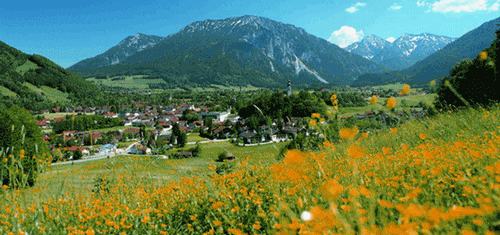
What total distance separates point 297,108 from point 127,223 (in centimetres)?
6848

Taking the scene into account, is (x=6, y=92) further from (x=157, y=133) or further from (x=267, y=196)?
(x=267, y=196)

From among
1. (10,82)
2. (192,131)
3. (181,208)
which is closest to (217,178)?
(181,208)

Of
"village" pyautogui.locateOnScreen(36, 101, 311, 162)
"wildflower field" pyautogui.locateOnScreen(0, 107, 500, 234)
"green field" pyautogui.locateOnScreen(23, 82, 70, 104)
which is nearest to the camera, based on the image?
"wildflower field" pyautogui.locateOnScreen(0, 107, 500, 234)

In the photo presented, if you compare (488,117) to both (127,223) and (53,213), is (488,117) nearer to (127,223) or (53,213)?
(127,223)

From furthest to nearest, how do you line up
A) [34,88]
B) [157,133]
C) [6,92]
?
[34,88], [6,92], [157,133]

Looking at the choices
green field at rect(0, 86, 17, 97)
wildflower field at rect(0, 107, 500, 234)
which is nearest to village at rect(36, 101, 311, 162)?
green field at rect(0, 86, 17, 97)

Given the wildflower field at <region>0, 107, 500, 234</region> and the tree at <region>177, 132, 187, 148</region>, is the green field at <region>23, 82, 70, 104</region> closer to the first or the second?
the tree at <region>177, 132, 187, 148</region>

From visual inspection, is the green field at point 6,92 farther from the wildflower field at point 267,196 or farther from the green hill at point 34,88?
the wildflower field at point 267,196

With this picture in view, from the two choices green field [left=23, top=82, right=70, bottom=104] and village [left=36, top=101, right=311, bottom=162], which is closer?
village [left=36, top=101, right=311, bottom=162]

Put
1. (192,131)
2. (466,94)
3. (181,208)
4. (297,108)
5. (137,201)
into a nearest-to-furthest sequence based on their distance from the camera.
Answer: (181,208), (137,201), (466,94), (297,108), (192,131)

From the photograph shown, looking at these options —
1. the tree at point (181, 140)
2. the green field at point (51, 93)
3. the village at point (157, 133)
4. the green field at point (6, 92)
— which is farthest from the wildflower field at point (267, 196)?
the green field at point (51, 93)

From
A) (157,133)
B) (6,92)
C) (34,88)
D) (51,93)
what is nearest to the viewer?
(157,133)

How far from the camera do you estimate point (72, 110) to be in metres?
159

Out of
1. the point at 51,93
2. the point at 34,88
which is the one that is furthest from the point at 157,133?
the point at 34,88
